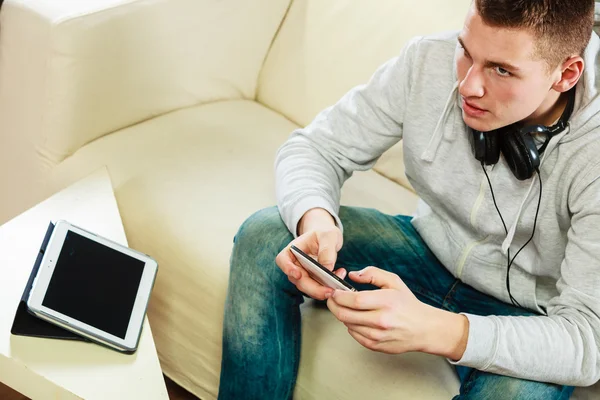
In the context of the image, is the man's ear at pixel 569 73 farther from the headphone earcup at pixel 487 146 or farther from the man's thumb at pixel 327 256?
the man's thumb at pixel 327 256

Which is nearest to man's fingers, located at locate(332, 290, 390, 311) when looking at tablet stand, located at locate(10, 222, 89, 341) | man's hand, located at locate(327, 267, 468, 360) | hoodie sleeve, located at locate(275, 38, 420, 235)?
man's hand, located at locate(327, 267, 468, 360)

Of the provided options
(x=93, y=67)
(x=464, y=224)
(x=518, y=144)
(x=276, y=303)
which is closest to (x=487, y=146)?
(x=518, y=144)

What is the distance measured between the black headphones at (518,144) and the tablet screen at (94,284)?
0.54 metres

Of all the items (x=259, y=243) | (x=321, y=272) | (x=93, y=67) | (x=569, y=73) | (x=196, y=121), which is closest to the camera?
(x=321, y=272)

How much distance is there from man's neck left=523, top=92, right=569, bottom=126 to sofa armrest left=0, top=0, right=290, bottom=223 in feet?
2.56

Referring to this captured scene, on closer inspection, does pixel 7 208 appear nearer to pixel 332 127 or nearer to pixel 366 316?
pixel 332 127

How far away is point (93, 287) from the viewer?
109 centimetres

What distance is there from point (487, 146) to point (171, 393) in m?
0.78

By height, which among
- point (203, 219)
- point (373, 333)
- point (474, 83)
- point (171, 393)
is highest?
point (474, 83)

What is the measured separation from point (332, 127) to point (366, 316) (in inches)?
16.4

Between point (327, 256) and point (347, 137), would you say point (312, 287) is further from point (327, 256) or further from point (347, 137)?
point (347, 137)

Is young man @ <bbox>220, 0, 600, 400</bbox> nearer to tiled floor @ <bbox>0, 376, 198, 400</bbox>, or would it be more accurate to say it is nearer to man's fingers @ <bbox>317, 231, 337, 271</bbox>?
man's fingers @ <bbox>317, 231, 337, 271</bbox>

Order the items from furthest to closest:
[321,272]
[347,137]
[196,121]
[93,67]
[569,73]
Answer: [196,121], [93,67], [347,137], [569,73], [321,272]

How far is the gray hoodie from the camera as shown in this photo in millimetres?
999
